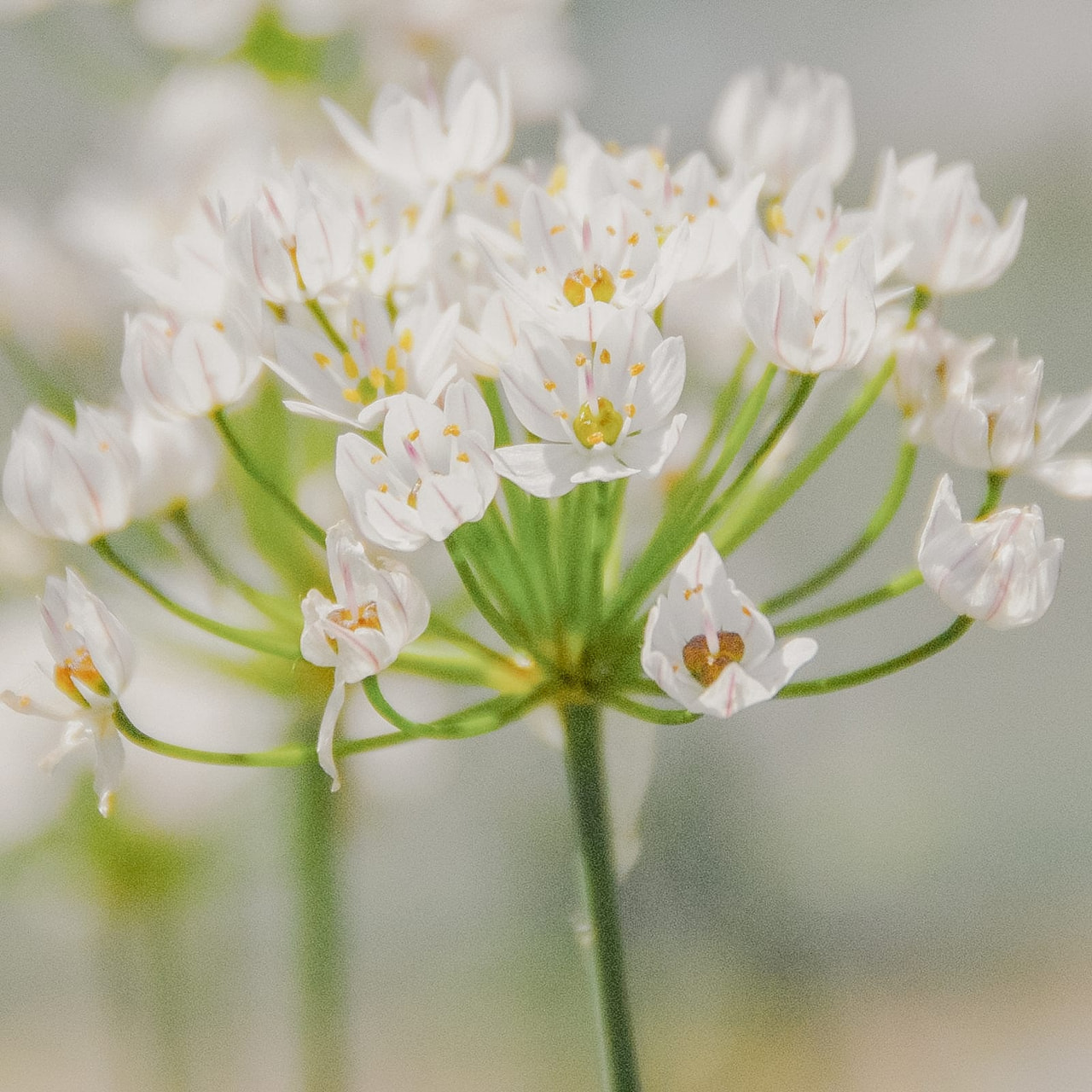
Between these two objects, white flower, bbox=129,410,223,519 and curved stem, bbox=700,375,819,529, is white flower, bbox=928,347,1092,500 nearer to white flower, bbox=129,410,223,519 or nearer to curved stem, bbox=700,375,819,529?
curved stem, bbox=700,375,819,529

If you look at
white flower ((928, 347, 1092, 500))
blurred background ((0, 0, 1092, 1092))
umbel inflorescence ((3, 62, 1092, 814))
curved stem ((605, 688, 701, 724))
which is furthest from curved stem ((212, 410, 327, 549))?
blurred background ((0, 0, 1092, 1092))

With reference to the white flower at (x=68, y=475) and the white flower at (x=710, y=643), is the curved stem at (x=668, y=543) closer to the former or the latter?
the white flower at (x=710, y=643)

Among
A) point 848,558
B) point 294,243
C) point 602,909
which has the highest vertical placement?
point 294,243

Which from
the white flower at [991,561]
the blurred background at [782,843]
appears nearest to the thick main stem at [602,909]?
the white flower at [991,561]

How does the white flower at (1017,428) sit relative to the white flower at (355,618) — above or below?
above

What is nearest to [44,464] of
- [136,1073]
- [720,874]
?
[136,1073]

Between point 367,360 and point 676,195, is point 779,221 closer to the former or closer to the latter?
point 676,195

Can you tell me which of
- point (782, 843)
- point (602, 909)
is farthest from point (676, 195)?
point (782, 843)
